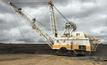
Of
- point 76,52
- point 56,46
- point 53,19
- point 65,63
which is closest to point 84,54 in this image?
point 76,52

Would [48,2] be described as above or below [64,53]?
above

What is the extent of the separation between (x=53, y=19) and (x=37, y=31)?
17.5 ft

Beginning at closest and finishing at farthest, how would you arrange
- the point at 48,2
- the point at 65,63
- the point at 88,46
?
the point at 65,63
the point at 88,46
the point at 48,2

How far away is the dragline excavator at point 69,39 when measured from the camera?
228ft

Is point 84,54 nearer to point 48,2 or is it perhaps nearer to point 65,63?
point 48,2

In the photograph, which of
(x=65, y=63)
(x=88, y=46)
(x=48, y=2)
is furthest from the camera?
(x=48, y=2)

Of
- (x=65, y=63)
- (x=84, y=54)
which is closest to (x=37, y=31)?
(x=84, y=54)

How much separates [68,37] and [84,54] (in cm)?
568

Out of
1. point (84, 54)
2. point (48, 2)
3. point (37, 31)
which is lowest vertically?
point (84, 54)

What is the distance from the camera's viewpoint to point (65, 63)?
4950cm

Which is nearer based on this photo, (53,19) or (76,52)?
(76,52)

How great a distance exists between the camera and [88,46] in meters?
69.0

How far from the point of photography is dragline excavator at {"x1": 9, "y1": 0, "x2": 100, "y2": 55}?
6944cm

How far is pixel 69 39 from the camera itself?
231 feet
